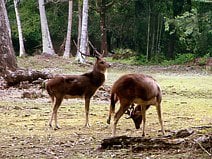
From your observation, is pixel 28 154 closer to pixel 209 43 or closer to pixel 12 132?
pixel 12 132

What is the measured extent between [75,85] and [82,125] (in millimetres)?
814

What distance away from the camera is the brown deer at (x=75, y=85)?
11.2m

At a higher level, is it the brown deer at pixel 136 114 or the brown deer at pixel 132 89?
the brown deer at pixel 132 89

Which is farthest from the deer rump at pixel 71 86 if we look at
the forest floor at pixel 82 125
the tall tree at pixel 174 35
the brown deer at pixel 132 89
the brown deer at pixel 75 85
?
the tall tree at pixel 174 35

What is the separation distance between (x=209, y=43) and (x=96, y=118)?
23.6 meters

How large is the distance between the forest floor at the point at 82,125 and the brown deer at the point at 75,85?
0.54 m

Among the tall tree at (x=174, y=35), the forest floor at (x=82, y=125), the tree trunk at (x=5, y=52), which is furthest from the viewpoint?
the tall tree at (x=174, y=35)

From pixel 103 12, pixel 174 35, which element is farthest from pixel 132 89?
pixel 103 12

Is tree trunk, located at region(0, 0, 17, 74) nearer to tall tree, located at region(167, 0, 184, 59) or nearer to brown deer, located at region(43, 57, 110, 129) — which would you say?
brown deer, located at region(43, 57, 110, 129)

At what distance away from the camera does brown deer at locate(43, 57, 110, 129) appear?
11.2 m

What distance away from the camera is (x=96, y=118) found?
12.7m

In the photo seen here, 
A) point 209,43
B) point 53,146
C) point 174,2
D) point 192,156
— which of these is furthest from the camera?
point 174,2

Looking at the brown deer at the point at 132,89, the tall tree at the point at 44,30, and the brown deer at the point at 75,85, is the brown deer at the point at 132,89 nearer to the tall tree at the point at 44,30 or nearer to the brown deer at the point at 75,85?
the brown deer at the point at 75,85

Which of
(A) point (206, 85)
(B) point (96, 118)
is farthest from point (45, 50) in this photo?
(B) point (96, 118)
